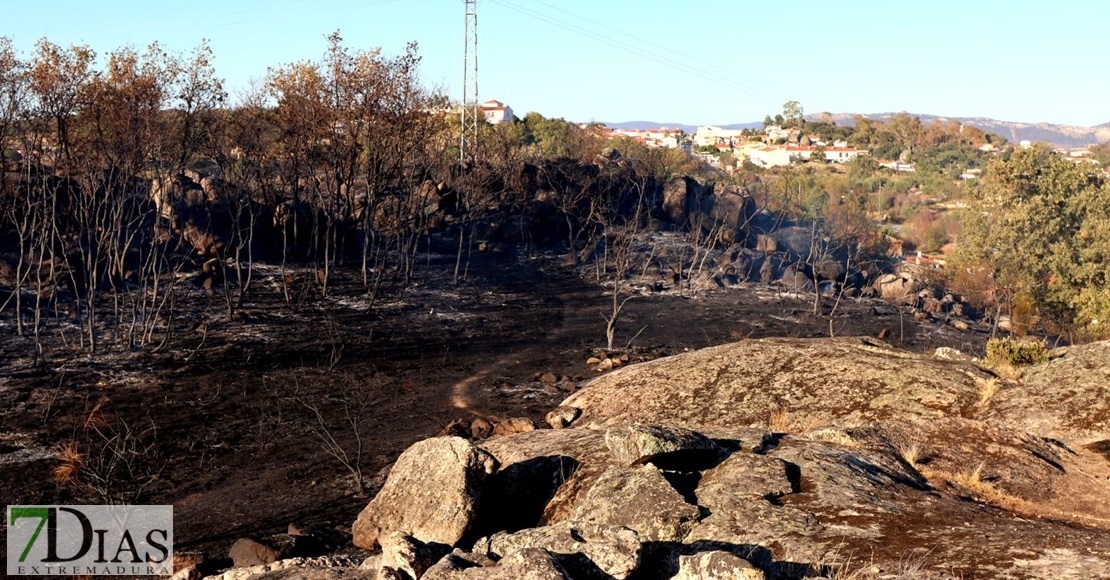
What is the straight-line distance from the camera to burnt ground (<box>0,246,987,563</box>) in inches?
814

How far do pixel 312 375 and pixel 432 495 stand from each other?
17022 millimetres

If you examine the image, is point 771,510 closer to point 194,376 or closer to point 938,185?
point 194,376

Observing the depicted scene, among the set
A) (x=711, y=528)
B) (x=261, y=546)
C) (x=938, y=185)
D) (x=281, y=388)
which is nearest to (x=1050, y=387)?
(x=711, y=528)

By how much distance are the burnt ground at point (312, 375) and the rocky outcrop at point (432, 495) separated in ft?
8.77

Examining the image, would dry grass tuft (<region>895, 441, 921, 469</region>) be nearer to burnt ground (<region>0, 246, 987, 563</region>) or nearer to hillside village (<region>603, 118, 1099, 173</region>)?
burnt ground (<region>0, 246, 987, 563</region>)

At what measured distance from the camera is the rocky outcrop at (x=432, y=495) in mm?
14336

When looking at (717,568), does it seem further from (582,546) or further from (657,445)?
(657,445)

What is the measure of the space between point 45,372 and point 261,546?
17.7m

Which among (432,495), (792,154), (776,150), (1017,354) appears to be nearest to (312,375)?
(432,495)

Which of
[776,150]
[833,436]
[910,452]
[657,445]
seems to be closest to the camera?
[657,445]

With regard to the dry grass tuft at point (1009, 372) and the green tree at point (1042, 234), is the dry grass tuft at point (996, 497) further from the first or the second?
the green tree at point (1042, 234)

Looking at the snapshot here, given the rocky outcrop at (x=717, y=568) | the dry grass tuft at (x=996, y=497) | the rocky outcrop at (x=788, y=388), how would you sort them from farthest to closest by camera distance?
1. the rocky outcrop at (x=788, y=388)
2. the dry grass tuft at (x=996, y=497)
3. the rocky outcrop at (x=717, y=568)

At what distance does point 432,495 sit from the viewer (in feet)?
48.7

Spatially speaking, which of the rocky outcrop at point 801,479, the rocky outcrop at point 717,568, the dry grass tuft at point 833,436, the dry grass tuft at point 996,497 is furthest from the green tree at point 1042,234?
the rocky outcrop at point 717,568
